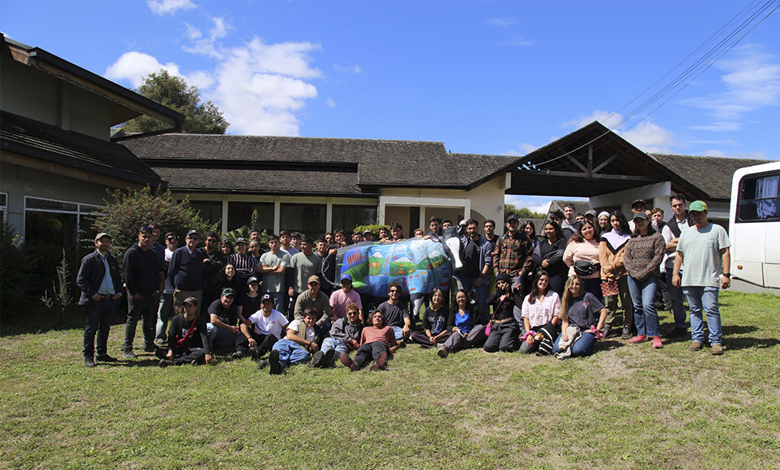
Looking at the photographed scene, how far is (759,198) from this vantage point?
33.1ft

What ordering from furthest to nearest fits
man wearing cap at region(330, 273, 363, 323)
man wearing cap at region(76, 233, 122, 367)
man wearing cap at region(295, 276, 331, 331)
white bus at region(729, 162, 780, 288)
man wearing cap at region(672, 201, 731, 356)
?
→ 1. white bus at region(729, 162, 780, 288)
2. man wearing cap at region(330, 273, 363, 323)
3. man wearing cap at region(295, 276, 331, 331)
4. man wearing cap at region(76, 233, 122, 367)
5. man wearing cap at region(672, 201, 731, 356)

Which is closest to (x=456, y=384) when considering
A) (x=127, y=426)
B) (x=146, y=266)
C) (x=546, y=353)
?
(x=546, y=353)

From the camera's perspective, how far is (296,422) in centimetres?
489

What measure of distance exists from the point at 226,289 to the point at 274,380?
6.63ft

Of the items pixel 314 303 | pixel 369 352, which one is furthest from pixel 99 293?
pixel 369 352

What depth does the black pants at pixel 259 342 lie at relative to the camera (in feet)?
23.3

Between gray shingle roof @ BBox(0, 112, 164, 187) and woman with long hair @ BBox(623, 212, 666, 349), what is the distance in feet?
36.2

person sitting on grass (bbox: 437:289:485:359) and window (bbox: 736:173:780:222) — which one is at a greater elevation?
window (bbox: 736:173:780:222)

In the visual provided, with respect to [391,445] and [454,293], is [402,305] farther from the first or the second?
[391,445]

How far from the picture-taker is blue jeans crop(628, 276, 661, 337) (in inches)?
257

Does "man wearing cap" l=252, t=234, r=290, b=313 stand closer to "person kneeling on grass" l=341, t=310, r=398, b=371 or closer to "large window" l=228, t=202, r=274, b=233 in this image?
"person kneeling on grass" l=341, t=310, r=398, b=371

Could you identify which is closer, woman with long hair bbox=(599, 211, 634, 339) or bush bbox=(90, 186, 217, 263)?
woman with long hair bbox=(599, 211, 634, 339)

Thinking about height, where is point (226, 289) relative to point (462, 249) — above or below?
below

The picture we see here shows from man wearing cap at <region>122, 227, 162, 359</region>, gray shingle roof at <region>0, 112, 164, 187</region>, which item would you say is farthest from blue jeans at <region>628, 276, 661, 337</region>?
gray shingle roof at <region>0, 112, 164, 187</region>
